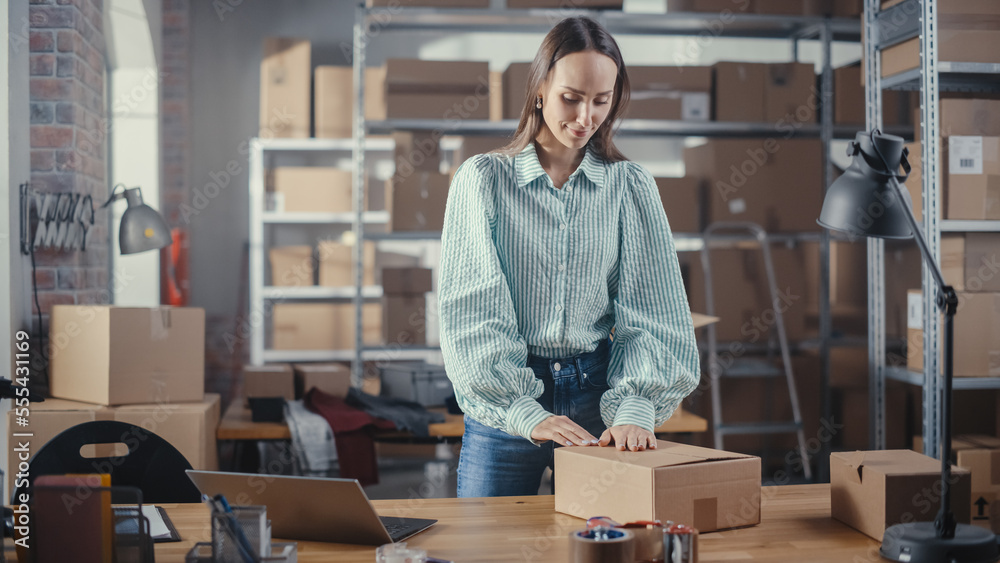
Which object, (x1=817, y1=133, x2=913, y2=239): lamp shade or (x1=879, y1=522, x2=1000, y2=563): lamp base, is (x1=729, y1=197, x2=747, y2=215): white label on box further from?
(x1=879, y1=522, x2=1000, y2=563): lamp base

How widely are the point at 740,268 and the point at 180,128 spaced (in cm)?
343

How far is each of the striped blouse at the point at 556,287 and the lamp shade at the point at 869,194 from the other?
376 mm

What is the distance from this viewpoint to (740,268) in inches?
158

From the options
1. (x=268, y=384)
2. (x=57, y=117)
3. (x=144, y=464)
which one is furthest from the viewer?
(x=268, y=384)

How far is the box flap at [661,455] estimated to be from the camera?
1.19m

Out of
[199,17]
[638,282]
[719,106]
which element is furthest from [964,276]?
[199,17]

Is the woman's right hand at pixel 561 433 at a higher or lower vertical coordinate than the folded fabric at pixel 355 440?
higher

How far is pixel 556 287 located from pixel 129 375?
1599 mm

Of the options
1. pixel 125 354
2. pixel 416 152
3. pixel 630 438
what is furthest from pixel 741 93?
pixel 630 438

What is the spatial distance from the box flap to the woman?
0.32 ft

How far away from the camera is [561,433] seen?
4.37ft

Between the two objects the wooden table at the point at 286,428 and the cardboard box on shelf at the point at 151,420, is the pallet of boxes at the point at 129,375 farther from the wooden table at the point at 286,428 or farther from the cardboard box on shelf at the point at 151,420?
the wooden table at the point at 286,428

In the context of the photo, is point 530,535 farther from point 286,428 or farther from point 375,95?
point 375,95

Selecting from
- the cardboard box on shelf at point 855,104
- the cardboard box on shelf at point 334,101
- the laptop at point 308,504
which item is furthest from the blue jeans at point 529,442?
the cardboard box on shelf at point 334,101
